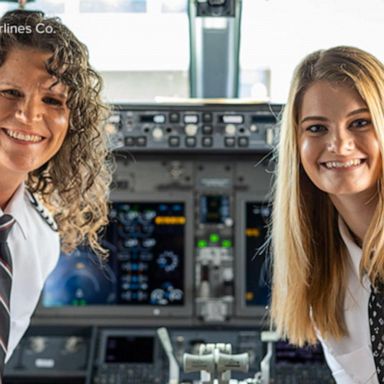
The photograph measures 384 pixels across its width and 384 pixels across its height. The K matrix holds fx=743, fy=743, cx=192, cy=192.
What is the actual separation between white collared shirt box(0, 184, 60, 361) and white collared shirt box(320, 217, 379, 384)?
0.93 m

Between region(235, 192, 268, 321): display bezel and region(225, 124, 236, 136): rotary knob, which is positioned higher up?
region(225, 124, 236, 136): rotary knob

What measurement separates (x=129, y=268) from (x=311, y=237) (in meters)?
1.59

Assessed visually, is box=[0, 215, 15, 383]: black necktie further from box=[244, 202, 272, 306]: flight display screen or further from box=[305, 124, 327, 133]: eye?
box=[244, 202, 272, 306]: flight display screen

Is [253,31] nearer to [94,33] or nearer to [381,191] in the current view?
[94,33]

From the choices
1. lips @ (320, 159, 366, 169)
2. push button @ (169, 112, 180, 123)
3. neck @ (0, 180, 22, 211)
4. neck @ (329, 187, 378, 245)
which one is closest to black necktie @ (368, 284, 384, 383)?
neck @ (329, 187, 378, 245)

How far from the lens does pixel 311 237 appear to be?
7.25 ft

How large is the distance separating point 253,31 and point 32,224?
171cm

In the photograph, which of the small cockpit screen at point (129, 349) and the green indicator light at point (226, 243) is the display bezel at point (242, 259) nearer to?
the green indicator light at point (226, 243)

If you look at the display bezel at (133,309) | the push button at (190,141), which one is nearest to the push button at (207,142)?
the push button at (190,141)

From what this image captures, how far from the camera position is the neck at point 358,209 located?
6.93ft

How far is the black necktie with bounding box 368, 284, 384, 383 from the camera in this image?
6.57 feet

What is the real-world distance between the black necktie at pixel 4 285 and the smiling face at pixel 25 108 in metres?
0.18

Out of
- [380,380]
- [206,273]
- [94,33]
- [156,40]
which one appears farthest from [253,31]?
[380,380]

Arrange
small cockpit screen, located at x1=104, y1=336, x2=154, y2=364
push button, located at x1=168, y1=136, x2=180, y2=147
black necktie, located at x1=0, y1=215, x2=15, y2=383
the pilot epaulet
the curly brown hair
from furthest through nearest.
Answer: push button, located at x1=168, y1=136, x2=180, y2=147 < small cockpit screen, located at x1=104, y1=336, x2=154, y2=364 < the pilot epaulet < the curly brown hair < black necktie, located at x1=0, y1=215, x2=15, y2=383
